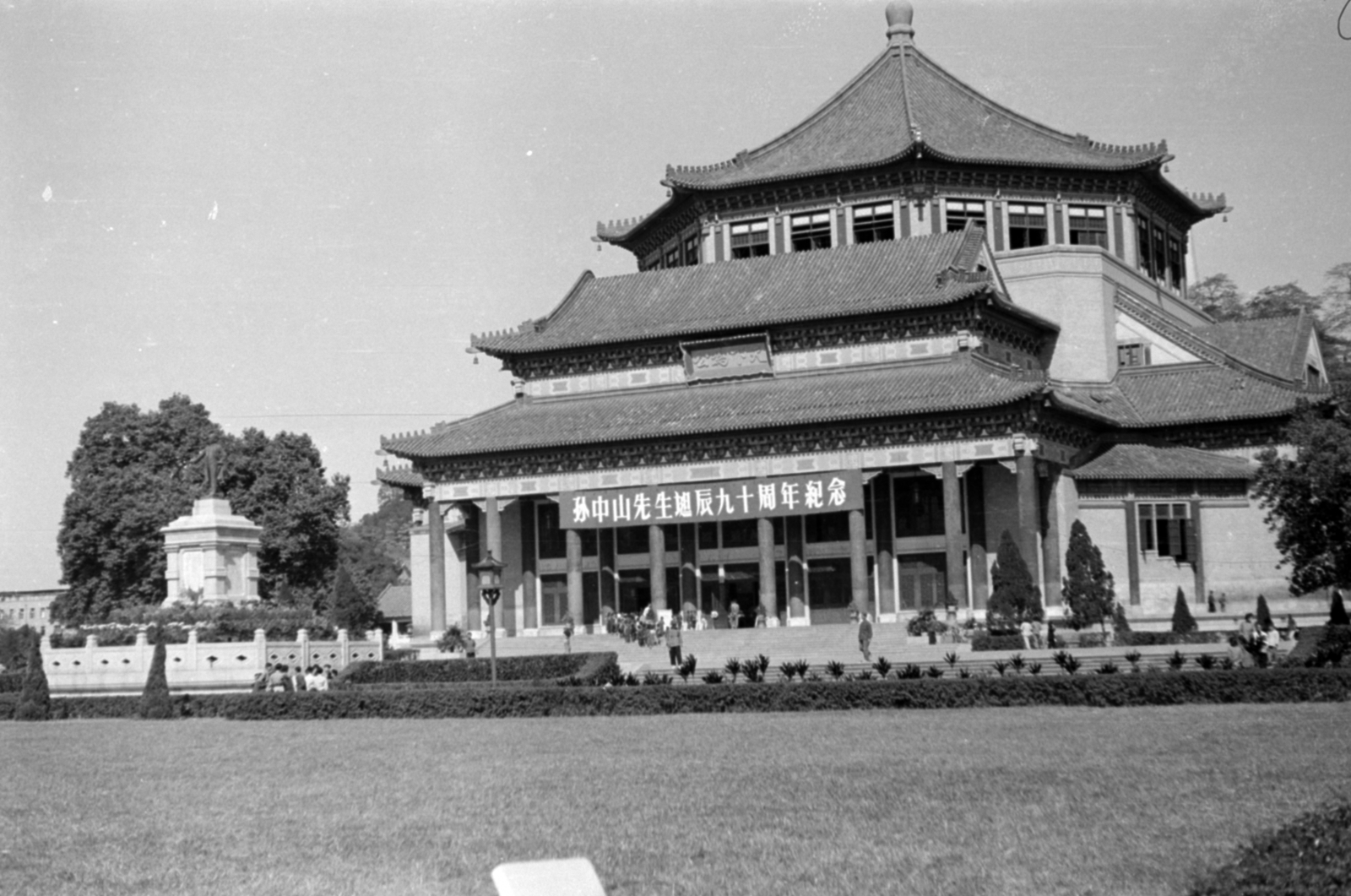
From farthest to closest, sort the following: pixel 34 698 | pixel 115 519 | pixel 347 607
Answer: pixel 115 519 → pixel 347 607 → pixel 34 698

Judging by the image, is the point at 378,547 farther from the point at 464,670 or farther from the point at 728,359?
the point at 464,670

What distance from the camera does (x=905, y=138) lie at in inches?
2323

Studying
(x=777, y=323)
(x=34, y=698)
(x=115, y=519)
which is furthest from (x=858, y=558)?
(x=115, y=519)

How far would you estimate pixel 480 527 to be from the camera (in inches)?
2244

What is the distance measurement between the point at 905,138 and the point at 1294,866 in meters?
51.9

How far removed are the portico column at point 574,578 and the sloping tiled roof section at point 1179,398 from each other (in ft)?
51.0

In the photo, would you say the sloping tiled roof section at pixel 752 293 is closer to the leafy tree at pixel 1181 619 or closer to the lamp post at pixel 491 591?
the leafy tree at pixel 1181 619

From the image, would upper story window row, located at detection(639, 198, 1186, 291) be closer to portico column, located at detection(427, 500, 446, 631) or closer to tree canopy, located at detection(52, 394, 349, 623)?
portico column, located at detection(427, 500, 446, 631)

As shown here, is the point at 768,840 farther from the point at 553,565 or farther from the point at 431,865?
the point at 553,565

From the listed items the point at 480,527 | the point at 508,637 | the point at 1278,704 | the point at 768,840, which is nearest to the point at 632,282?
the point at 480,527

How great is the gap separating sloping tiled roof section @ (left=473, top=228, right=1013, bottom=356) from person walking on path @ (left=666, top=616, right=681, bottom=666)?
10.2 meters

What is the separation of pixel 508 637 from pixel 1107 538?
741 inches

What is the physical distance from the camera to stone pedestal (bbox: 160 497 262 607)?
52250mm

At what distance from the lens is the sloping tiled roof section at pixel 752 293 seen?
53312 mm
